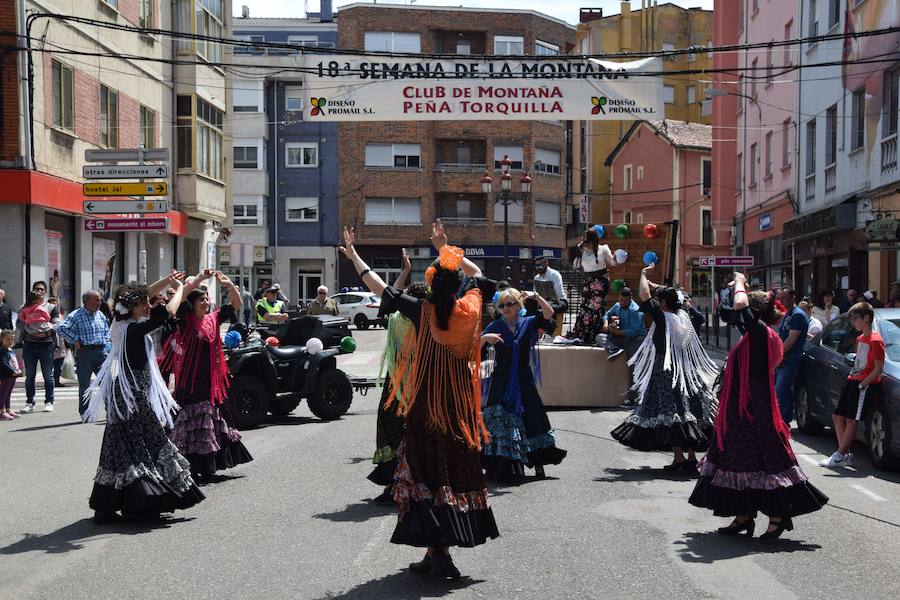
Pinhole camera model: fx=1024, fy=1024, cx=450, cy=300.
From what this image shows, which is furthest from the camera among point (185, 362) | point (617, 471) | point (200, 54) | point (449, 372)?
point (200, 54)

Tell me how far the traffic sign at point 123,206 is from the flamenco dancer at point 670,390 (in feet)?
41.0

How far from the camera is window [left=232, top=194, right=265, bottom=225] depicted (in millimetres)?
52781

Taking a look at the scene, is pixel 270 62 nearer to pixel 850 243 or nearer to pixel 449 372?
pixel 850 243

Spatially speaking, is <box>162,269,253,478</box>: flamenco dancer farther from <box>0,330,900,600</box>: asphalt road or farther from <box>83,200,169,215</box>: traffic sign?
<box>83,200,169,215</box>: traffic sign

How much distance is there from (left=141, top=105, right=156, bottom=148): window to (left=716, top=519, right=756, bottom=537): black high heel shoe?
23448 mm

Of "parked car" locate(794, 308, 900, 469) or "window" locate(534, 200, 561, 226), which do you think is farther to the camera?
"window" locate(534, 200, 561, 226)

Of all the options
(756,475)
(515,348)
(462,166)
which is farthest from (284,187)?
(756,475)

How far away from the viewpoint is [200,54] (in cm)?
3062

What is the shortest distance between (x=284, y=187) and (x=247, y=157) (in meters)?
2.43

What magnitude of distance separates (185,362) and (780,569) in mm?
5091

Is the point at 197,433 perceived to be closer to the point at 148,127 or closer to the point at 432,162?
the point at 148,127

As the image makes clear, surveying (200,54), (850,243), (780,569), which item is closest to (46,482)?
(780,569)

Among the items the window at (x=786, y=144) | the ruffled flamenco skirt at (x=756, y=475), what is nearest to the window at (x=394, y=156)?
the window at (x=786, y=144)

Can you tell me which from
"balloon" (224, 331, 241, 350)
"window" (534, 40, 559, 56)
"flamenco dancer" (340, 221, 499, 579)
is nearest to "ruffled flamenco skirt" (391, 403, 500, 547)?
"flamenco dancer" (340, 221, 499, 579)
